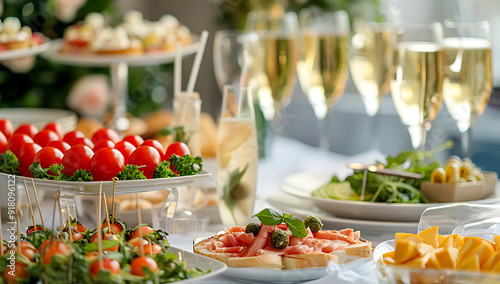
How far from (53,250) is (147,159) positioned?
27 centimetres

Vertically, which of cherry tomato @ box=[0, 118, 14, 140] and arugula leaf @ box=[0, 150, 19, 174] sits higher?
cherry tomato @ box=[0, 118, 14, 140]

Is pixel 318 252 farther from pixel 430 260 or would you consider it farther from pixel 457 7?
pixel 457 7

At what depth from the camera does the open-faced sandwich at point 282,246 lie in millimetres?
864

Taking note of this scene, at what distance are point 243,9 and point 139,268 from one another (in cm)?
282

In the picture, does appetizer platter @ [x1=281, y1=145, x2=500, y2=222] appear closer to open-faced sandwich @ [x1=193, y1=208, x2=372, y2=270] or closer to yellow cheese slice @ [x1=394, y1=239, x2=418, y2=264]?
open-faced sandwich @ [x1=193, y1=208, x2=372, y2=270]

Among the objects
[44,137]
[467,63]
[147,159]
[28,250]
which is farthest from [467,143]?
[28,250]

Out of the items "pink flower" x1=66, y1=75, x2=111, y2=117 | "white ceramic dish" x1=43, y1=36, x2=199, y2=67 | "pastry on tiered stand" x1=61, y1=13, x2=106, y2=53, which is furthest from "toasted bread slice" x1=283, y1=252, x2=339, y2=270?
"pink flower" x1=66, y1=75, x2=111, y2=117

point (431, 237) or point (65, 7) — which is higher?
point (65, 7)

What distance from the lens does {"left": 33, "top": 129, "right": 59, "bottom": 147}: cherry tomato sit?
1.14 m

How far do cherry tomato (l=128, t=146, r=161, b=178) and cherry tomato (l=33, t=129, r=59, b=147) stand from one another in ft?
0.78

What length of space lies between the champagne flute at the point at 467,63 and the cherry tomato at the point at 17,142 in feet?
2.94

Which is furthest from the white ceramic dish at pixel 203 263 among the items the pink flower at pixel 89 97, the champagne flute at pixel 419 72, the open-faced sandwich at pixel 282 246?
the pink flower at pixel 89 97

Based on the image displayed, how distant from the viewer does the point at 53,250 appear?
0.73 m

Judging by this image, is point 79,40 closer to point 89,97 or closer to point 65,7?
point 65,7
